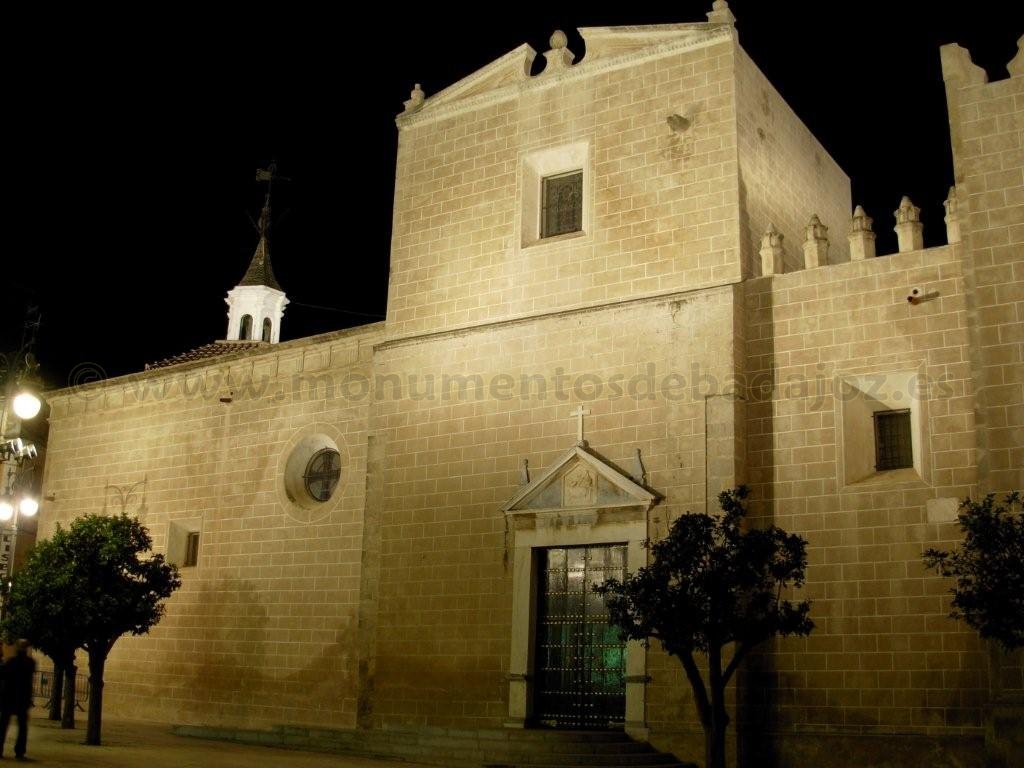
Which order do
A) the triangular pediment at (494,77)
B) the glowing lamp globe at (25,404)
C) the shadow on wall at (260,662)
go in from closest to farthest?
the glowing lamp globe at (25,404) → the shadow on wall at (260,662) → the triangular pediment at (494,77)

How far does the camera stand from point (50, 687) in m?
22.6

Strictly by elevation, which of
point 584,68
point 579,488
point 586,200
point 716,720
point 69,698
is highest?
point 584,68

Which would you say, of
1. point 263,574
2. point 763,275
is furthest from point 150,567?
point 763,275

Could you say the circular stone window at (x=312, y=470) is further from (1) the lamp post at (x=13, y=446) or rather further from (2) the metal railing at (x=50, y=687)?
(2) the metal railing at (x=50, y=687)

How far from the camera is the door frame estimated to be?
14664mm

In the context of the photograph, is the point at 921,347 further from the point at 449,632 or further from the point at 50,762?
the point at 50,762

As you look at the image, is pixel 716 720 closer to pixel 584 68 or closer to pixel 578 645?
pixel 578 645

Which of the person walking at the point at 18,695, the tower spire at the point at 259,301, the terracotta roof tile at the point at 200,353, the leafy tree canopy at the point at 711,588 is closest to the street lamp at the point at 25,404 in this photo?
the person walking at the point at 18,695

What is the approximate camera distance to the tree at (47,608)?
51.2ft

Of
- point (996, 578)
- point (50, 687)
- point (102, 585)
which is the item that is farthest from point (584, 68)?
point (50, 687)

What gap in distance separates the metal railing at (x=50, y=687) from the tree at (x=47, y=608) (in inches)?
214

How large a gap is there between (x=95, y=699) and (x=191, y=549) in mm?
6465

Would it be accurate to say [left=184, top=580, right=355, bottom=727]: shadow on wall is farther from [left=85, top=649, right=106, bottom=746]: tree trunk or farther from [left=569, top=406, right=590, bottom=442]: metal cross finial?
[left=569, top=406, right=590, bottom=442]: metal cross finial

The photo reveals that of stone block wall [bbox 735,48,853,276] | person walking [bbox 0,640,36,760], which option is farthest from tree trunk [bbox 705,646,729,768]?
person walking [bbox 0,640,36,760]
